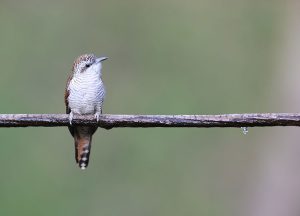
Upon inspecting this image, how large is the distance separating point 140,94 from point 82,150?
5.18 feet

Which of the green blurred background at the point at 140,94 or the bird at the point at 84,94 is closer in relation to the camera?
the bird at the point at 84,94

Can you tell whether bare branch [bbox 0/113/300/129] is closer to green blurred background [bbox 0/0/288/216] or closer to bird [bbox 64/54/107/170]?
bird [bbox 64/54/107/170]

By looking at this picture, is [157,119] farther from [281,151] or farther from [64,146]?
[64,146]

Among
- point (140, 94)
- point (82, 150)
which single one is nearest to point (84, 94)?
point (82, 150)

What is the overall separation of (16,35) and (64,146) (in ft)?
Answer: 2.58

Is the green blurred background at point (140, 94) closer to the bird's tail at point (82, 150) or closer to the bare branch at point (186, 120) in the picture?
the bird's tail at point (82, 150)

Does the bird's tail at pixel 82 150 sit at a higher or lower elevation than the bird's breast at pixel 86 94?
lower

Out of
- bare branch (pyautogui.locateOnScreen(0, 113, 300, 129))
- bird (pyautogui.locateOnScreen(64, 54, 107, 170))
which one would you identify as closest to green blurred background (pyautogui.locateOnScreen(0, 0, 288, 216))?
bird (pyautogui.locateOnScreen(64, 54, 107, 170))

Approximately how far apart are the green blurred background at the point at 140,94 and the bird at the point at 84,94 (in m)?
1.43

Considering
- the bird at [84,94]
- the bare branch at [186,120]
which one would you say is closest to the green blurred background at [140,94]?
the bird at [84,94]

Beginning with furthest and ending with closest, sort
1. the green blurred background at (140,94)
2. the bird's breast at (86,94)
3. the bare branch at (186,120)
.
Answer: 1. the green blurred background at (140,94)
2. the bird's breast at (86,94)
3. the bare branch at (186,120)

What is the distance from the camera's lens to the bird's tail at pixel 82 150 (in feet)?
8.13

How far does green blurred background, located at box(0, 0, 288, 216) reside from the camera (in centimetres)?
394

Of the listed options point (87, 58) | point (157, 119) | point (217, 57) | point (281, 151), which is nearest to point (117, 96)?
point (217, 57)
